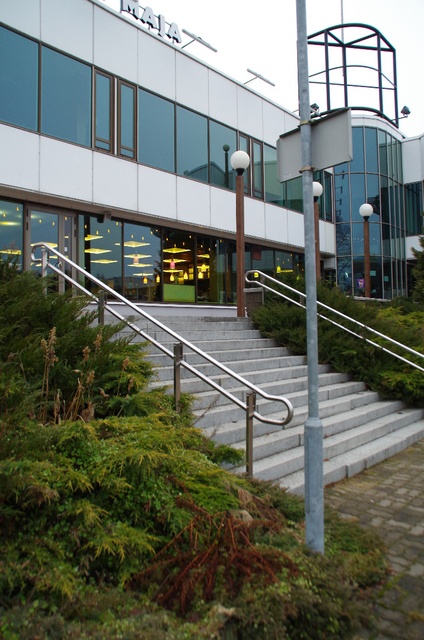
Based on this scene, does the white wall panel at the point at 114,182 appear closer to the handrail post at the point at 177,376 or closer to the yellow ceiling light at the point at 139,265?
the yellow ceiling light at the point at 139,265

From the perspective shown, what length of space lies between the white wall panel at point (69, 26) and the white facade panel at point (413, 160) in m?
22.1

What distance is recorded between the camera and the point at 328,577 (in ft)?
9.96

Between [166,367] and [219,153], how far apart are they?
12232 millimetres

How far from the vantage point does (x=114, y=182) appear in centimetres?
1348

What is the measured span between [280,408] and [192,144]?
1171 cm

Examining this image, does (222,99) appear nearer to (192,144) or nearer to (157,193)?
(192,144)

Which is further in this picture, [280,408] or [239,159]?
[239,159]

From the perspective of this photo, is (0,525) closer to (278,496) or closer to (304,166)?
(278,496)

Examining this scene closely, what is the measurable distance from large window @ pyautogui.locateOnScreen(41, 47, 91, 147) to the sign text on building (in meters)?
3.20

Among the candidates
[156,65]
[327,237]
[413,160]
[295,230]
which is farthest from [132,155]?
[413,160]

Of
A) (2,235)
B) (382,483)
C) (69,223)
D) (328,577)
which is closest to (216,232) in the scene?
(69,223)

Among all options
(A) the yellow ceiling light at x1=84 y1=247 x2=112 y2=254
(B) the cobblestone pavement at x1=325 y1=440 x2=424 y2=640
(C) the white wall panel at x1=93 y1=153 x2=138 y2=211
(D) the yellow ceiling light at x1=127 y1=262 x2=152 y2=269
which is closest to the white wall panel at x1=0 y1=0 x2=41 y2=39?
(C) the white wall panel at x1=93 y1=153 x2=138 y2=211

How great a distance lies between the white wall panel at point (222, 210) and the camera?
16.5m

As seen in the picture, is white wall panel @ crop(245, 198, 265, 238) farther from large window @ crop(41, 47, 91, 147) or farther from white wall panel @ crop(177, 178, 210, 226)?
large window @ crop(41, 47, 91, 147)
